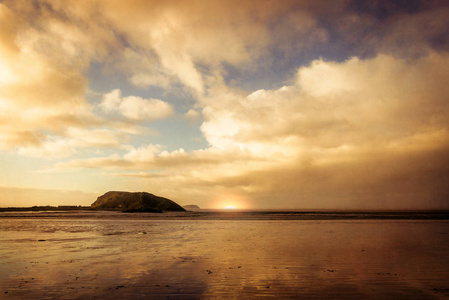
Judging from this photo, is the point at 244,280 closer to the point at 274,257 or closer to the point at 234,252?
the point at 274,257

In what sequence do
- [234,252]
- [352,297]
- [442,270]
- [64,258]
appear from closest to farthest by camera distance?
[352,297], [442,270], [64,258], [234,252]

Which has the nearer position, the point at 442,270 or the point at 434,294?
the point at 434,294

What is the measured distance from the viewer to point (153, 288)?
42.3ft

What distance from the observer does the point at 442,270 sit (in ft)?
54.7

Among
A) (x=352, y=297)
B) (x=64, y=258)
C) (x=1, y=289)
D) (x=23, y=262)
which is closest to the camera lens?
(x=352, y=297)

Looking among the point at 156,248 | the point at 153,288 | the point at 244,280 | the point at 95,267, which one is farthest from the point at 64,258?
the point at 244,280

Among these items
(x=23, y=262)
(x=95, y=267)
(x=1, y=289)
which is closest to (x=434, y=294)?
(x=95, y=267)

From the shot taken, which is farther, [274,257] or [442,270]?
[274,257]

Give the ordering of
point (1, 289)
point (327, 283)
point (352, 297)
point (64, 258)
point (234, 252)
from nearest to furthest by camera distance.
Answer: point (352, 297)
point (1, 289)
point (327, 283)
point (64, 258)
point (234, 252)

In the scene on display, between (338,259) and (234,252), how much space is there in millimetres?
8067

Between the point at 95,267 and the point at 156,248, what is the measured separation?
8.16m

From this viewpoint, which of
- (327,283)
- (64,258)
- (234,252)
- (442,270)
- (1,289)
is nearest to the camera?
(1,289)

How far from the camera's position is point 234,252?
75.3ft

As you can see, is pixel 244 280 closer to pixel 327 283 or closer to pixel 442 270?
pixel 327 283
